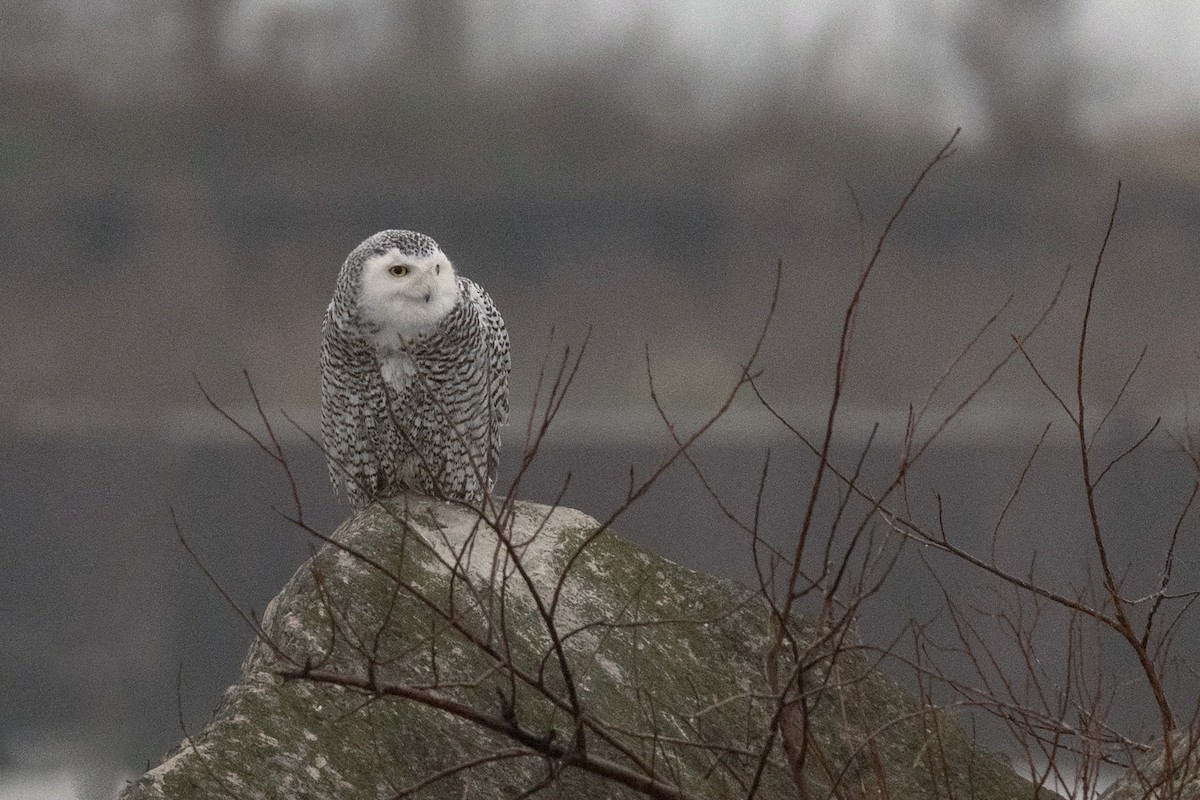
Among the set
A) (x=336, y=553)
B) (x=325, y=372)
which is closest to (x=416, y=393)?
(x=325, y=372)

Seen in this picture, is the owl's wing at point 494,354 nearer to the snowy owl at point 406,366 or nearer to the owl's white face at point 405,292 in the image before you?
the snowy owl at point 406,366

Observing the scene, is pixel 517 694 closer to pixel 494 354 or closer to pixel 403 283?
pixel 403 283

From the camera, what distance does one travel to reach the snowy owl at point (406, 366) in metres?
2.44

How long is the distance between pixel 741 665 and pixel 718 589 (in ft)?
0.63

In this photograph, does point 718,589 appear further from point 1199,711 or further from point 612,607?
point 1199,711

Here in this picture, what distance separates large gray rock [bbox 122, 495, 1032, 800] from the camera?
1.62 metres

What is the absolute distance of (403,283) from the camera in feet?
7.90

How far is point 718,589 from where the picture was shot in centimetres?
248

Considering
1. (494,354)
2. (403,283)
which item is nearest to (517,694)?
(403,283)

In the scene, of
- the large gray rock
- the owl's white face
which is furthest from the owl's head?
the large gray rock

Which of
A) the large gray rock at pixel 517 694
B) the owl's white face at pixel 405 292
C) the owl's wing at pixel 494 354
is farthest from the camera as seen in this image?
the owl's wing at pixel 494 354

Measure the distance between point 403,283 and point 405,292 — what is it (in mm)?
26

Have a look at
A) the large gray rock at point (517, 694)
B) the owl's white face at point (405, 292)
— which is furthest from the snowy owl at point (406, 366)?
the large gray rock at point (517, 694)

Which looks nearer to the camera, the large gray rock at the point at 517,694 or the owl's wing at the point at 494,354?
the large gray rock at the point at 517,694
